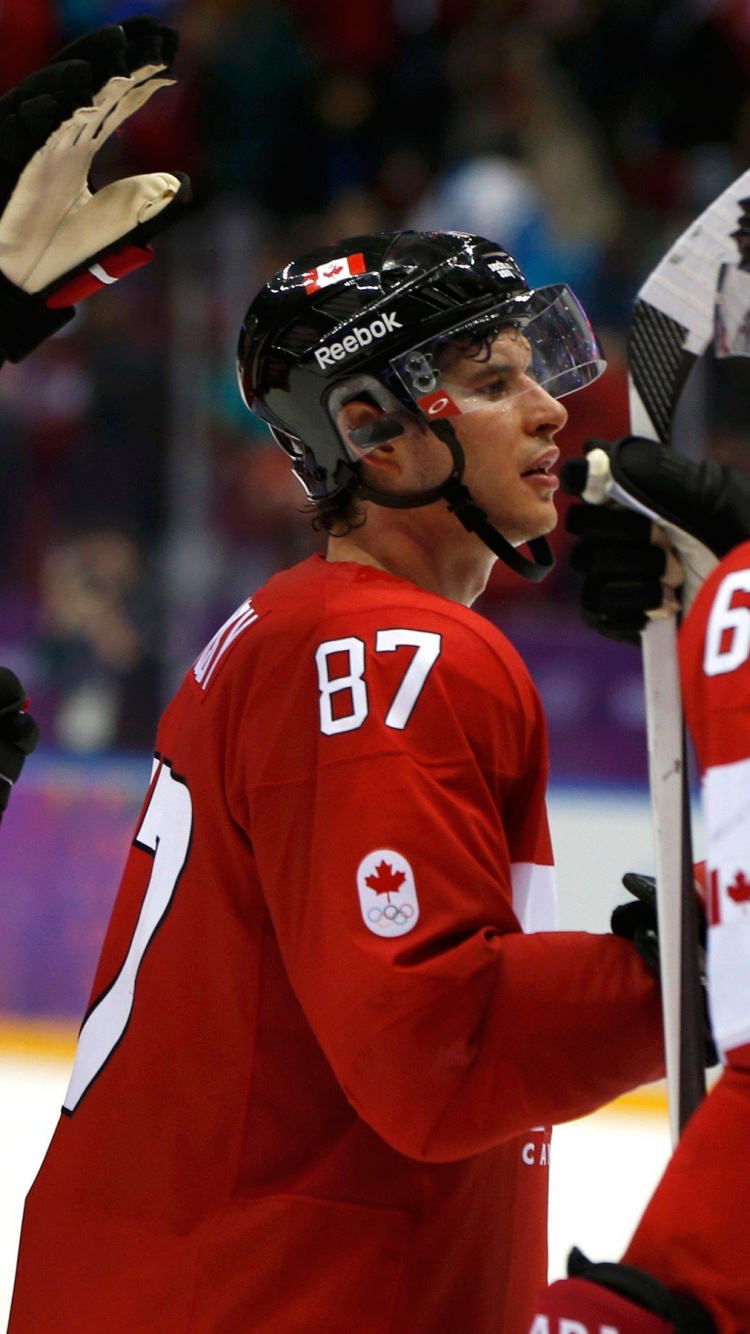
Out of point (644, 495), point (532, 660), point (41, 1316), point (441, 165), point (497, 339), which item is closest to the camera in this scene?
point (644, 495)

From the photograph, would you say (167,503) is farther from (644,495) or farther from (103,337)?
(644,495)

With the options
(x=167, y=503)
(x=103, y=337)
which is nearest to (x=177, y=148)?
(x=103, y=337)

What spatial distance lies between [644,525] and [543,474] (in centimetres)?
45

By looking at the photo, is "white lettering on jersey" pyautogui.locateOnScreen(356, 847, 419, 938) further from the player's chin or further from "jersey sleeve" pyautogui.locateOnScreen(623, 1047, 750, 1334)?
the player's chin

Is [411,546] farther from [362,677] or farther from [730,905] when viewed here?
[730,905]

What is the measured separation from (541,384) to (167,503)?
326 cm

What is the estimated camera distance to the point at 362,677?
172 centimetres

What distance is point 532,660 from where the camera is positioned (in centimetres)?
504

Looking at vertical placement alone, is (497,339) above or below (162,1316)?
above

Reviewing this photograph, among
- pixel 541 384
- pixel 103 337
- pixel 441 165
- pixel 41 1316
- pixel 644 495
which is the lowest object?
pixel 41 1316

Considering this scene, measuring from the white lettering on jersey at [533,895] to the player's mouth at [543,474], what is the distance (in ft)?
1.48

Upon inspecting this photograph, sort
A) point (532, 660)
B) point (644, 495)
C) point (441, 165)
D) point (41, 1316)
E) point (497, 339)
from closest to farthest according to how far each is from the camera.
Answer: point (644, 495)
point (41, 1316)
point (497, 339)
point (532, 660)
point (441, 165)

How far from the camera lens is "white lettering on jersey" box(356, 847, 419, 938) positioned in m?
1.62

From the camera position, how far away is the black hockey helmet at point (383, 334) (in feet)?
6.63
